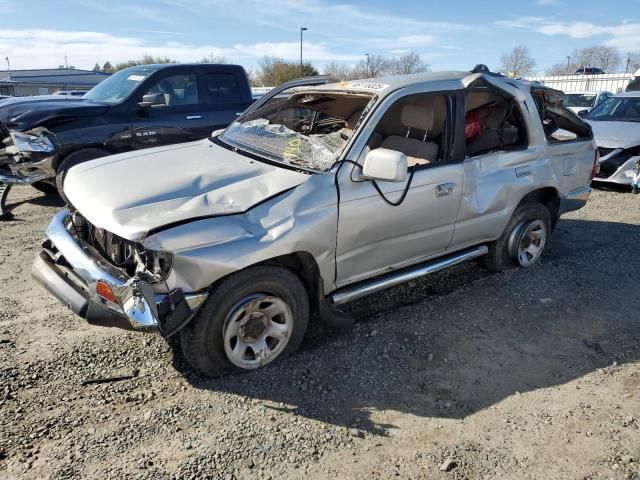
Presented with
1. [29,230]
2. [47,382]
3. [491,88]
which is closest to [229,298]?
[47,382]

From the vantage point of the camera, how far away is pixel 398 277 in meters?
3.94

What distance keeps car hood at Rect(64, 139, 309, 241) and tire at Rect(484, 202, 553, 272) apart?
244cm

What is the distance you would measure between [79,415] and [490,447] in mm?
2322

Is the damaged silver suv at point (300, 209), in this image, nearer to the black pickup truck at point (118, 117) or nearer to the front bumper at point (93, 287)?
the front bumper at point (93, 287)

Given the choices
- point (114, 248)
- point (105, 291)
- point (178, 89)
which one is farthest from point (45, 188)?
point (105, 291)

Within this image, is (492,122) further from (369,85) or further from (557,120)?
(369,85)

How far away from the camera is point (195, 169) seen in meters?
3.57

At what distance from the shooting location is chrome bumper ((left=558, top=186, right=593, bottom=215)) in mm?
5254

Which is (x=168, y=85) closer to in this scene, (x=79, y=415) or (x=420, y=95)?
(x=420, y=95)

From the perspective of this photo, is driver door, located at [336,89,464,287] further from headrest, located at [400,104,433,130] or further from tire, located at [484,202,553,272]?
tire, located at [484,202,553,272]

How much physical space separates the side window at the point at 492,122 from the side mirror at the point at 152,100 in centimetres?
428

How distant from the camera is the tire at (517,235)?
4.91 meters

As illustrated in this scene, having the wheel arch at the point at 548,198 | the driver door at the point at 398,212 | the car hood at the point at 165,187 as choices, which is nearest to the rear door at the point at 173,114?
the car hood at the point at 165,187

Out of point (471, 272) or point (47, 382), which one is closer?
point (47, 382)
